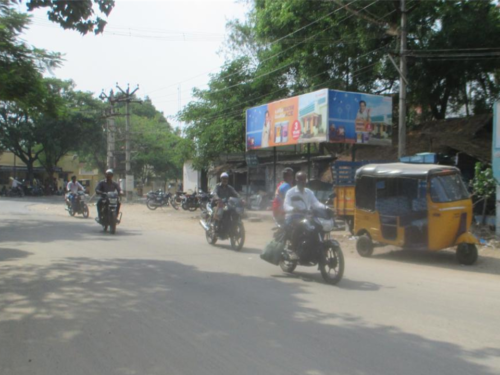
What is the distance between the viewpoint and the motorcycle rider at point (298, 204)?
7.69m

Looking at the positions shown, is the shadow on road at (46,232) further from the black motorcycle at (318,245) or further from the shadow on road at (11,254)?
the black motorcycle at (318,245)

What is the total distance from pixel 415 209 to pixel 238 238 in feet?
13.0

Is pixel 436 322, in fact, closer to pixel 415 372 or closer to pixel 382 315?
pixel 382 315

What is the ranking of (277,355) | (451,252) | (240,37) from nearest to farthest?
1. (277,355)
2. (451,252)
3. (240,37)

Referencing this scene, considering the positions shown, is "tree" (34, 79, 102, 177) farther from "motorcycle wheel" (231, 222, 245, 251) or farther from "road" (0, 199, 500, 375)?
"road" (0, 199, 500, 375)

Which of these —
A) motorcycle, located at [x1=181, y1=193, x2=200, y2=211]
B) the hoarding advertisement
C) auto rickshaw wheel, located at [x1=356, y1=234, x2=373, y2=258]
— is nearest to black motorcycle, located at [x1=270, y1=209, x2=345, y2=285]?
auto rickshaw wheel, located at [x1=356, y1=234, x2=373, y2=258]

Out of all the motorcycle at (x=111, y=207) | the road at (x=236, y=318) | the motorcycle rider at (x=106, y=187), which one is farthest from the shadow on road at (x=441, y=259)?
the motorcycle rider at (x=106, y=187)

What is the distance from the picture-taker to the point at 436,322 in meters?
5.43

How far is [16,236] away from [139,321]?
9.34 meters

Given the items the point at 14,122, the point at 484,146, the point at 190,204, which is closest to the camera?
the point at 484,146

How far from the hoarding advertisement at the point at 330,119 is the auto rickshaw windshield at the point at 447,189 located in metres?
6.24

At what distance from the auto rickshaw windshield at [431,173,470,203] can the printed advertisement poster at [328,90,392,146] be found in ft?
20.8

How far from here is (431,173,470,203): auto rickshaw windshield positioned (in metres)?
9.82

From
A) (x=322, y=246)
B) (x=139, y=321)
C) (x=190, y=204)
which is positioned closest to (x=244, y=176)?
(x=190, y=204)
